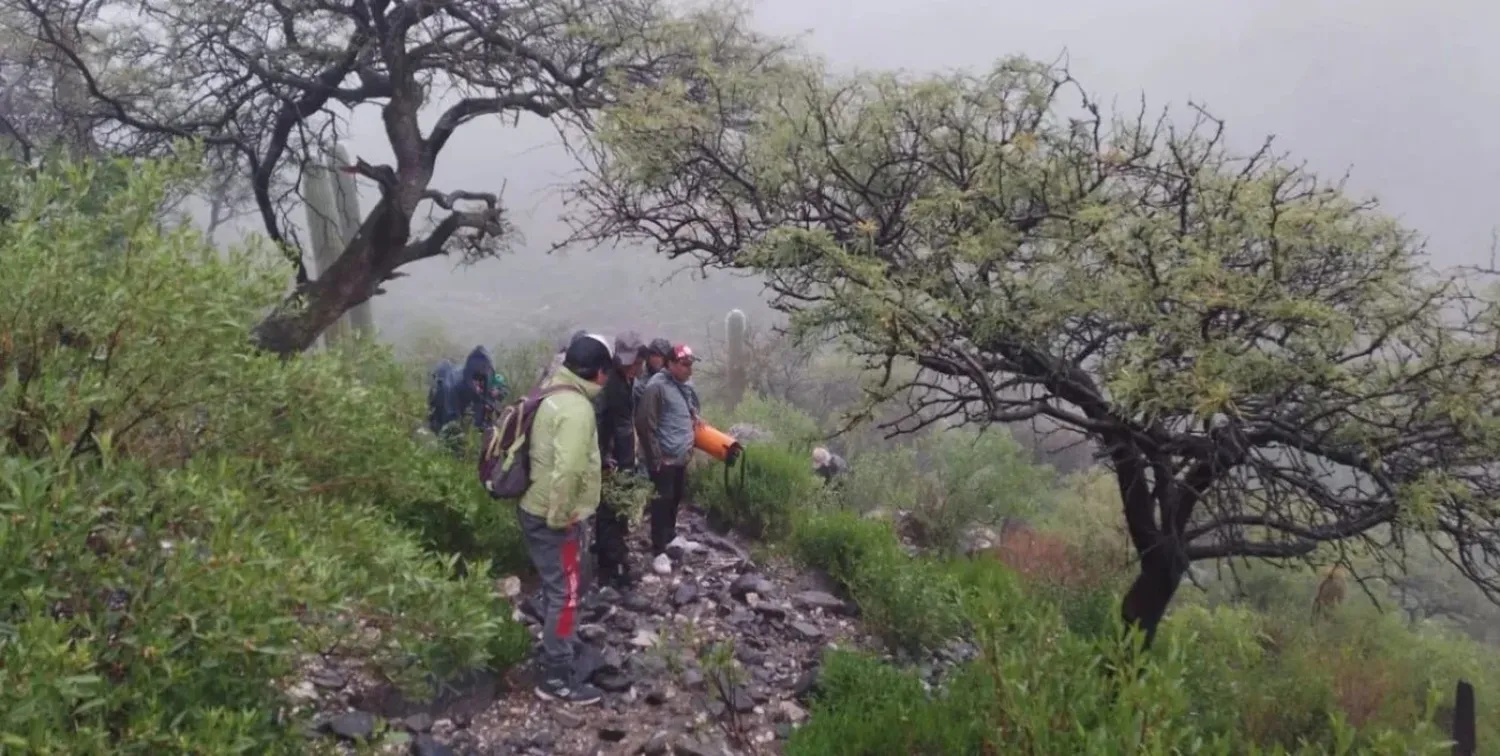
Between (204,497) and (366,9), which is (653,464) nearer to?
(204,497)

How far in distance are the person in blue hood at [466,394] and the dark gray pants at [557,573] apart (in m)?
2.76

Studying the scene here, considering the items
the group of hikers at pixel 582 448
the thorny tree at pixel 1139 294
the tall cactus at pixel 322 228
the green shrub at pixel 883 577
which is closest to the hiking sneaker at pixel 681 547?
the group of hikers at pixel 582 448

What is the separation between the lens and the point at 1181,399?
3.65m

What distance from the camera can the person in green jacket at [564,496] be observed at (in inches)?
165

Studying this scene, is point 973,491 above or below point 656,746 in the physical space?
above

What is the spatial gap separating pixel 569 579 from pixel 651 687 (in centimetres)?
73

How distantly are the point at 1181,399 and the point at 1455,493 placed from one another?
43.6 inches

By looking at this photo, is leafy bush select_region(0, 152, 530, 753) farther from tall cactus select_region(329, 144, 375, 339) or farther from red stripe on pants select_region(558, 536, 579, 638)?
tall cactus select_region(329, 144, 375, 339)

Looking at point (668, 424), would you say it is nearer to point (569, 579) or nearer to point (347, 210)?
point (569, 579)

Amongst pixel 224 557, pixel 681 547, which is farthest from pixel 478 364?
pixel 224 557

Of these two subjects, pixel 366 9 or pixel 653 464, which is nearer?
pixel 653 464

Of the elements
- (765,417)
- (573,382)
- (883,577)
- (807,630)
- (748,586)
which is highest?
(573,382)

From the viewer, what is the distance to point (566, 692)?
443 cm

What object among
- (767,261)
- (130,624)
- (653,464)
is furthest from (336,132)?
(130,624)
